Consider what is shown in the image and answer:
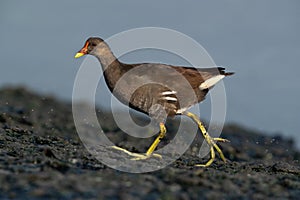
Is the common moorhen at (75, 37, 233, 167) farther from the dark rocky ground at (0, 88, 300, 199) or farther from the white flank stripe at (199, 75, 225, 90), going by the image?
the dark rocky ground at (0, 88, 300, 199)

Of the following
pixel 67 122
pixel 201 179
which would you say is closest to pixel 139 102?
pixel 201 179

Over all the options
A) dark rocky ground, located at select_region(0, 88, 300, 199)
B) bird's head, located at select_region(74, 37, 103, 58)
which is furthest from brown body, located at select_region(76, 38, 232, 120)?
dark rocky ground, located at select_region(0, 88, 300, 199)

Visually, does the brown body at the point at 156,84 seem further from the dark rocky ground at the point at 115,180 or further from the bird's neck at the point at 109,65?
the dark rocky ground at the point at 115,180

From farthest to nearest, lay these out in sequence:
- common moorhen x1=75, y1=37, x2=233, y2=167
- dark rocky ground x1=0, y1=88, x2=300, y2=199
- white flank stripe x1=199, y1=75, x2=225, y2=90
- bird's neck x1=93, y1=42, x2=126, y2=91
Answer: white flank stripe x1=199, y1=75, x2=225, y2=90 → bird's neck x1=93, y1=42, x2=126, y2=91 → common moorhen x1=75, y1=37, x2=233, y2=167 → dark rocky ground x1=0, y1=88, x2=300, y2=199

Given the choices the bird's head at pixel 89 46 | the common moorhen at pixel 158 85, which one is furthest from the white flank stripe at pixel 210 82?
the bird's head at pixel 89 46

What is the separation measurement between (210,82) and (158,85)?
4.12 ft

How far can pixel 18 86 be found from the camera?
34906 millimetres

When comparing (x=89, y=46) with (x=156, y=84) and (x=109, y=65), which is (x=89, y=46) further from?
(x=156, y=84)

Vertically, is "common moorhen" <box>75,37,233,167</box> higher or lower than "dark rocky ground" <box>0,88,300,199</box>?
higher

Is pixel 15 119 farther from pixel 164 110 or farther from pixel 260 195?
pixel 260 195

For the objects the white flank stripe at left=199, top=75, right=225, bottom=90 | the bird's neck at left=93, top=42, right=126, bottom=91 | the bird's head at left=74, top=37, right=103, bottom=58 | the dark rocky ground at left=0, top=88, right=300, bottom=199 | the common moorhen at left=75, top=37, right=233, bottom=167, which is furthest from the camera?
the bird's head at left=74, top=37, right=103, bottom=58

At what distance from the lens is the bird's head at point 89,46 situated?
11.0 m

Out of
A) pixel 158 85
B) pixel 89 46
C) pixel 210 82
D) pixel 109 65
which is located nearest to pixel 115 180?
pixel 158 85

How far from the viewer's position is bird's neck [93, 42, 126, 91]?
10305 millimetres
